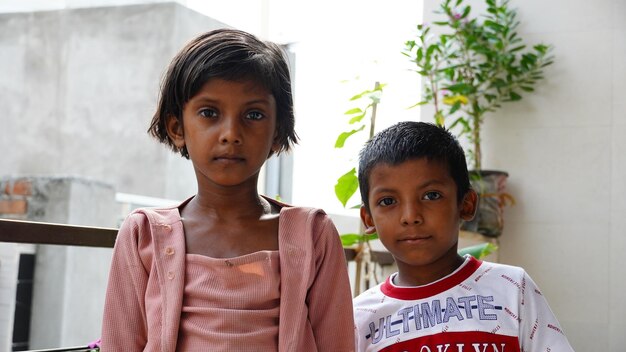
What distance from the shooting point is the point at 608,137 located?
3193 mm

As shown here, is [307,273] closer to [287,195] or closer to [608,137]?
[608,137]

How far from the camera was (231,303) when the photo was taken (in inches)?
44.9

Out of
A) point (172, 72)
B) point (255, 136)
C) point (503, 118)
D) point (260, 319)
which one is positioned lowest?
point (260, 319)

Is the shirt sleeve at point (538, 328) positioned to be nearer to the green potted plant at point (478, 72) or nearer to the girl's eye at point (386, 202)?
the girl's eye at point (386, 202)

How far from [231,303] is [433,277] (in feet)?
1.60

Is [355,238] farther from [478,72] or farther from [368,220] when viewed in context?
[478,72]

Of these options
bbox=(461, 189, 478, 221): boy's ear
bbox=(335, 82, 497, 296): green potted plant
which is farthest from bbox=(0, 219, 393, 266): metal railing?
bbox=(335, 82, 497, 296): green potted plant

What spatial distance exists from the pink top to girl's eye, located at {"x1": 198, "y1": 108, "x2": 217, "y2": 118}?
0.22m

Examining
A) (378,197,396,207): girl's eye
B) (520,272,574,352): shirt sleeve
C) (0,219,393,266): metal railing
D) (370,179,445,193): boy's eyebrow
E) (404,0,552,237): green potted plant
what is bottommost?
(520,272,574,352): shirt sleeve

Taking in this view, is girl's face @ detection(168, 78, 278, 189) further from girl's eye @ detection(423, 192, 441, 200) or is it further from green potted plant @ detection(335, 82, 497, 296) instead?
green potted plant @ detection(335, 82, 497, 296)

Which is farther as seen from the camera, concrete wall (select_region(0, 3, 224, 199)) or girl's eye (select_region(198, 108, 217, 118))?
concrete wall (select_region(0, 3, 224, 199))

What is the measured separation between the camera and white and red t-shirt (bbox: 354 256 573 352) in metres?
1.35

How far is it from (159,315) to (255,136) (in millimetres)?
302

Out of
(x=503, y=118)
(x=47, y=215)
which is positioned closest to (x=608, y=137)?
(x=503, y=118)
